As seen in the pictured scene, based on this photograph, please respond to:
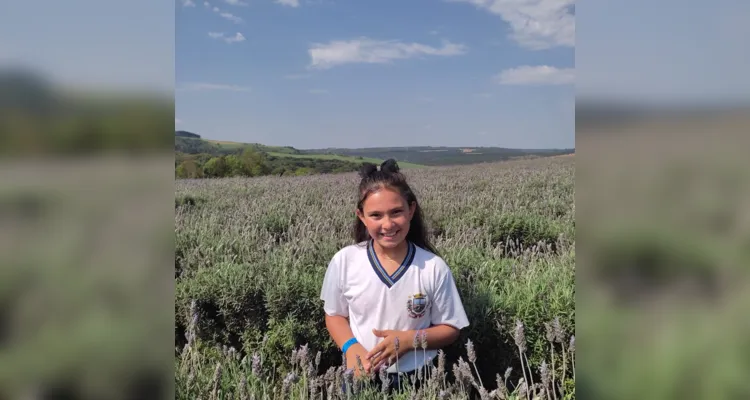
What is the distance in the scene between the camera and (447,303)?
6.28 feet

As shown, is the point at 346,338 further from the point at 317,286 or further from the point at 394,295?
the point at 317,286

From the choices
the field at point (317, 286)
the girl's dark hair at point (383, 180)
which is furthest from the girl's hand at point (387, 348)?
the girl's dark hair at point (383, 180)

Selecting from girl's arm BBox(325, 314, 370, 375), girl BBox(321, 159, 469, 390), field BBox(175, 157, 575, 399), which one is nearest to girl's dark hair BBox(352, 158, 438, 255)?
girl BBox(321, 159, 469, 390)

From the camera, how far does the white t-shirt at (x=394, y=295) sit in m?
1.87

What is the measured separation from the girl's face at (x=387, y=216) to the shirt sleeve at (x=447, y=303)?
0.23 meters

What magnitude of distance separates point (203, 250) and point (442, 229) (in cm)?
157

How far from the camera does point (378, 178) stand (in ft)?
6.00

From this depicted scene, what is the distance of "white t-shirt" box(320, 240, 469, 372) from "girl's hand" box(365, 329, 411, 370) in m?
0.02
